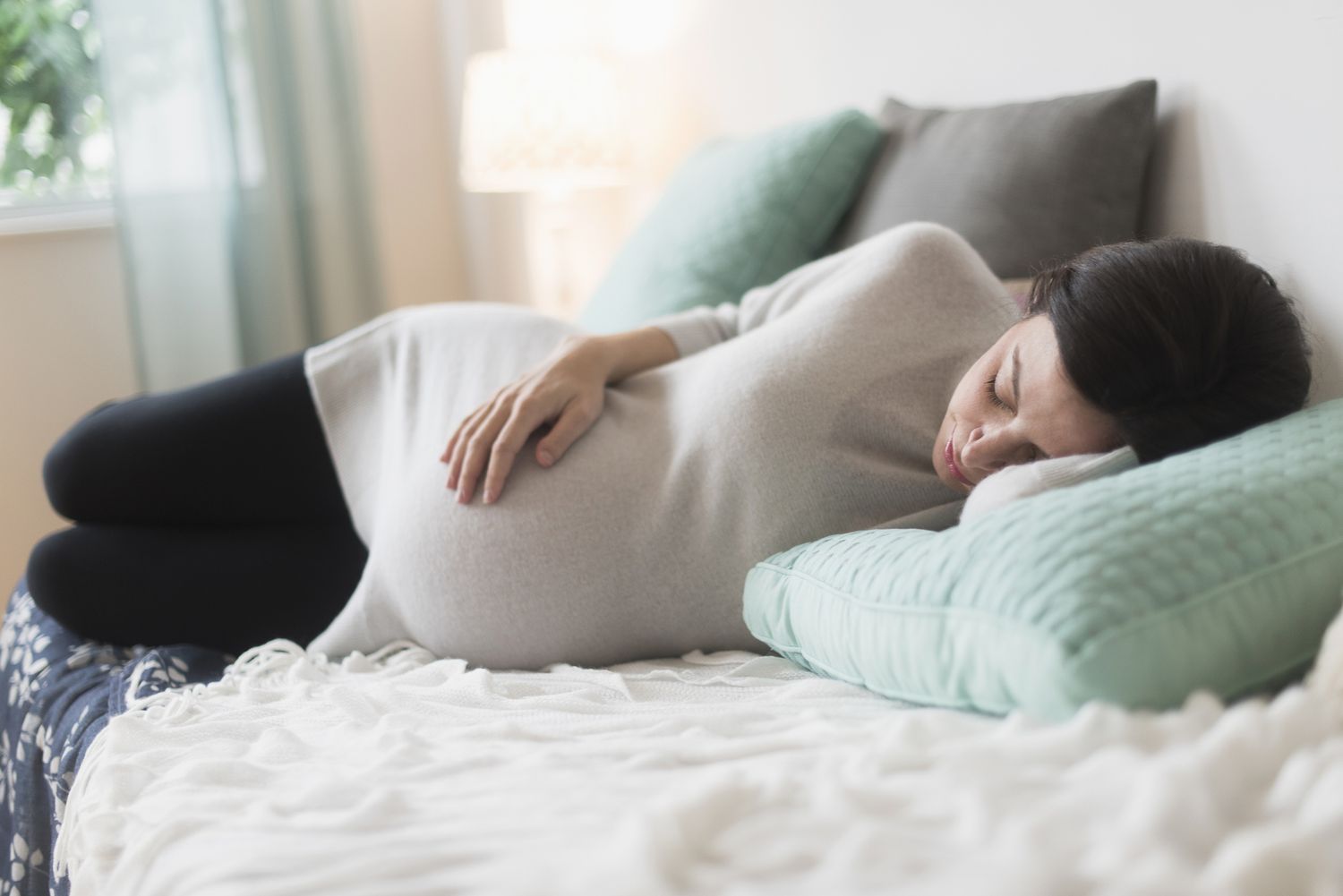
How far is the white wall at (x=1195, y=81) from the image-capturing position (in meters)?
1.20

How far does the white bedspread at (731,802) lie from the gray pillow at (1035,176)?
0.78 m

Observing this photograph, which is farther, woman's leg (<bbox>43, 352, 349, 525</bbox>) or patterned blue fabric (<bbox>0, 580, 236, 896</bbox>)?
woman's leg (<bbox>43, 352, 349, 525</bbox>)

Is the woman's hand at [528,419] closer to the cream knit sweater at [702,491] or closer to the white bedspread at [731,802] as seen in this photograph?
the cream knit sweater at [702,491]

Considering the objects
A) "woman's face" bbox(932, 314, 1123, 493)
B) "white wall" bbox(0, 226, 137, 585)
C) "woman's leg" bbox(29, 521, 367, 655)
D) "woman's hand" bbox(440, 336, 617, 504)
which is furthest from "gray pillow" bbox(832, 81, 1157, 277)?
"white wall" bbox(0, 226, 137, 585)

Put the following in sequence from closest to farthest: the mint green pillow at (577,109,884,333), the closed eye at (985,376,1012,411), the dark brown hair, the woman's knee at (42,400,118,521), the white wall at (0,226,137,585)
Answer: the dark brown hair → the closed eye at (985,376,1012,411) → the woman's knee at (42,400,118,521) → the mint green pillow at (577,109,884,333) → the white wall at (0,226,137,585)

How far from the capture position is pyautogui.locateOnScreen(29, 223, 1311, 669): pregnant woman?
985 millimetres

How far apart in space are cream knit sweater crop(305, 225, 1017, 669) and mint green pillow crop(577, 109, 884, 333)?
496mm

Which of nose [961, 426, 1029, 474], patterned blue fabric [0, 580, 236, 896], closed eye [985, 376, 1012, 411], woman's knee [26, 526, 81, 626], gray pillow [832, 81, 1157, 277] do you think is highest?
gray pillow [832, 81, 1157, 277]

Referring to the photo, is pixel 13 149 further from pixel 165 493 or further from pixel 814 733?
pixel 814 733

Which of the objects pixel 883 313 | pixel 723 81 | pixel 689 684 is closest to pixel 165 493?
pixel 689 684

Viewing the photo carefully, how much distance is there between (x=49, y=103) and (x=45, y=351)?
55cm

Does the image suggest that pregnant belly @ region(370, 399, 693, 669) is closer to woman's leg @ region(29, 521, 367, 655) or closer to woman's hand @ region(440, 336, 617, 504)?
woman's hand @ region(440, 336, 617, 504)

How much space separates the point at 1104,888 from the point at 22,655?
1.36 meters

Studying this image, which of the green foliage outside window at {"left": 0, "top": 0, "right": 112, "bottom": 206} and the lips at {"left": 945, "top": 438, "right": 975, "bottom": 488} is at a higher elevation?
the green foliage outside window at {"left": 0, "top": 0, "right": 112, "bottom": 206}
